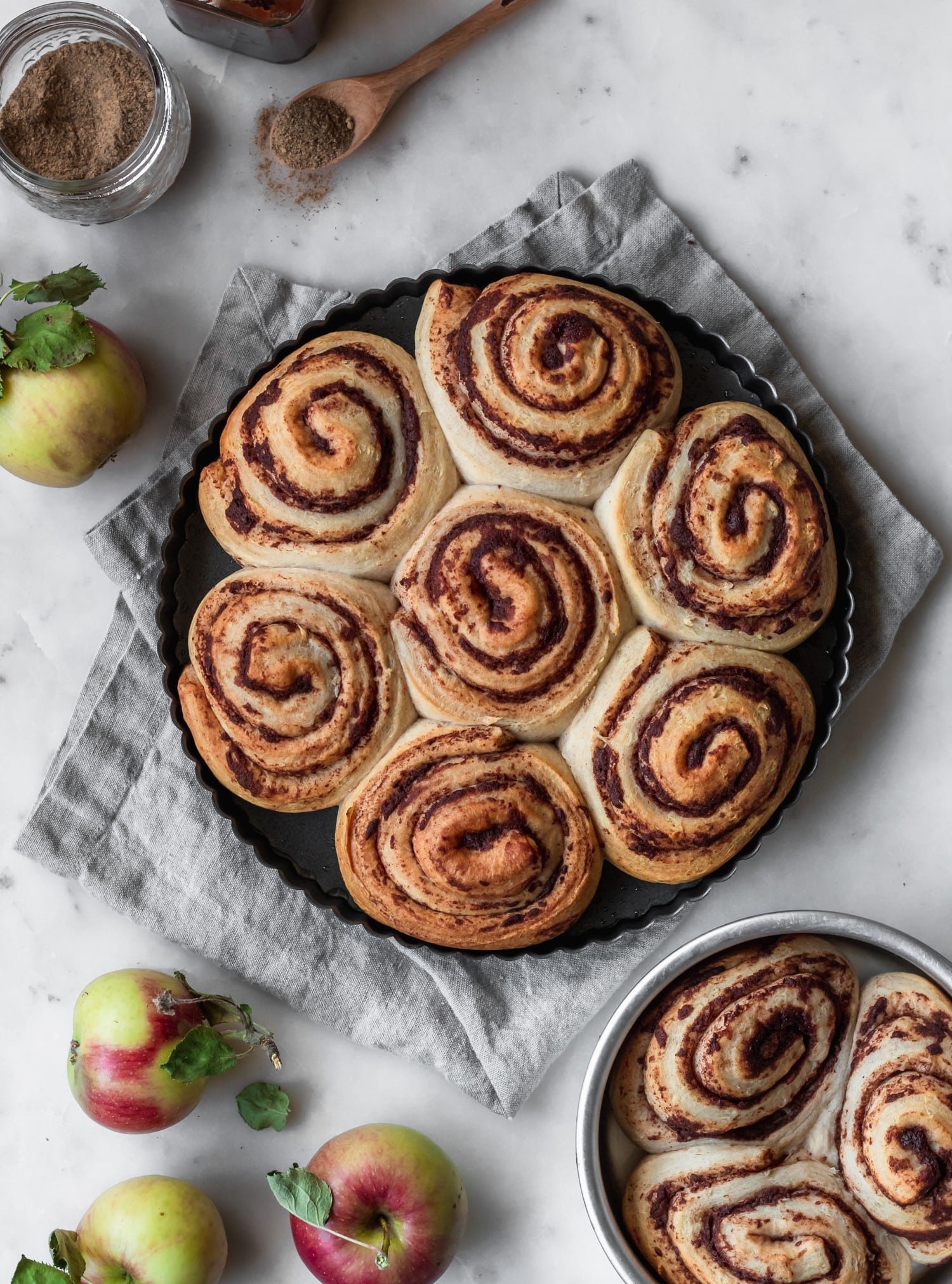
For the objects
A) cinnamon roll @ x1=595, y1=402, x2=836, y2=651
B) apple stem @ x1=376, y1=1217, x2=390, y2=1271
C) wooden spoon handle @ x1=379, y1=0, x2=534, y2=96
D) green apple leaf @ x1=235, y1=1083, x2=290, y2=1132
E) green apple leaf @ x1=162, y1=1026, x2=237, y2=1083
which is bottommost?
apple stem @ x1=376, y1=1217, x2=390, y2=1271

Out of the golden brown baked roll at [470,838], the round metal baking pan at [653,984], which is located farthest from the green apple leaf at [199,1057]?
the round metal baking pan at [653,984]

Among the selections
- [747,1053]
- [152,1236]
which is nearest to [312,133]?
[747,1053]

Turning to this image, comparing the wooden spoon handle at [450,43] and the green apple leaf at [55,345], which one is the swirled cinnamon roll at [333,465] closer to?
the green apple leaf at [55,345]

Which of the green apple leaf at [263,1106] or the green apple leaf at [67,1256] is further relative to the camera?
the green apple leaf at [263,1106]

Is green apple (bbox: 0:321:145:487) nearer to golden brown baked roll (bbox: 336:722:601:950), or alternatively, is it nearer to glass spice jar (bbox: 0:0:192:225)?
glass spice jar (bbox: 0:0:192:225)

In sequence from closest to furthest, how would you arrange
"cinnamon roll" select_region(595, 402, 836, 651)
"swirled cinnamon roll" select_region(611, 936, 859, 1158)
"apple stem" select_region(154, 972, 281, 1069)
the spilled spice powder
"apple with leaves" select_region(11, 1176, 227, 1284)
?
"cinnamon roll" select_region(595, 402, 836, 651) < "swirled cinnamon roll" select_region(611, 936, 859, 1158) < "apple with leaves" select_region(11, 1176, 227, 1284) < "apple stem" select_region(154, 972, 281, 1069) < the spilled spice powder

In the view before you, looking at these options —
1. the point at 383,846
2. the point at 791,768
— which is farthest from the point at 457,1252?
the point at 791,768

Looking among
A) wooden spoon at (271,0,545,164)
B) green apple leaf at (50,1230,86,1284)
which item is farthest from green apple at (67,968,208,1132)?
wooden spoon at (271,0,545,164)
